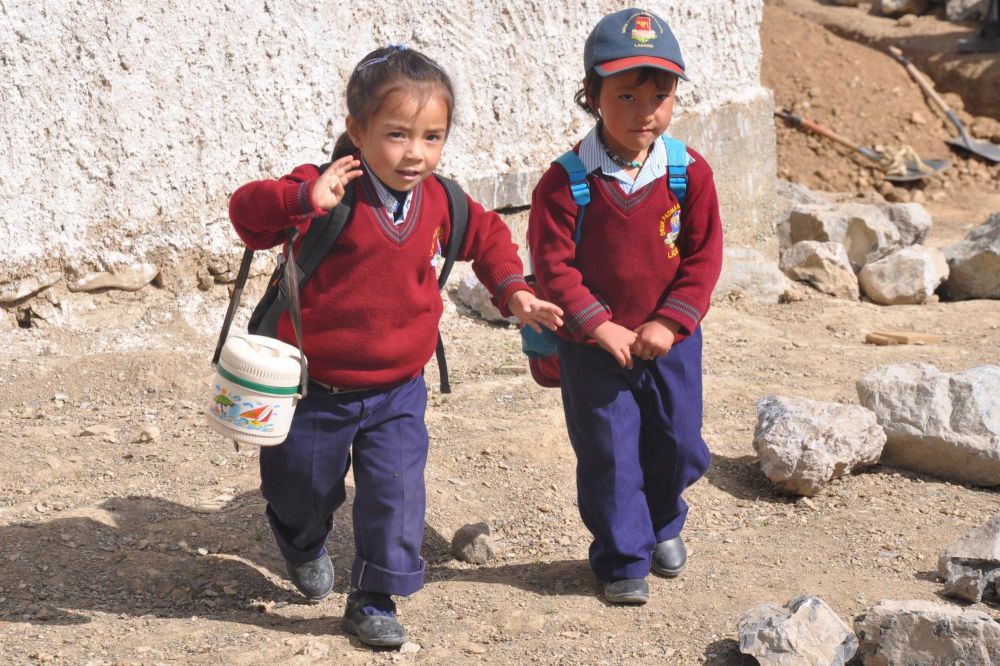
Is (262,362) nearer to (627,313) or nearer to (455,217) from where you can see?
(455,217)

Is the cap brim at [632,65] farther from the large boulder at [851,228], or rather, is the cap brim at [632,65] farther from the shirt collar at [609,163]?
the large boulder at [851,228]

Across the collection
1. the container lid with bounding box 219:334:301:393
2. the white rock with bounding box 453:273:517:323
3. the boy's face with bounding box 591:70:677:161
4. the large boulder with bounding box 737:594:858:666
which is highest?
the boy's face with bounding box 591:70:677:161

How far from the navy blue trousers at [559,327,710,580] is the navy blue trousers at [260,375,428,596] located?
45cm

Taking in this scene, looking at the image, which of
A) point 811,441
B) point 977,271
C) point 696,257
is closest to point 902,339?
point 977,271

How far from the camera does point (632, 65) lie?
287 cm

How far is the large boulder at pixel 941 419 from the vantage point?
3965 mm

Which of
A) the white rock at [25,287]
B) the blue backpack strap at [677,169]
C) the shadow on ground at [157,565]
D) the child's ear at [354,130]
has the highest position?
the child's ear at [354,130]

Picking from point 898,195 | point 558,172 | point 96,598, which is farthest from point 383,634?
point 898,195

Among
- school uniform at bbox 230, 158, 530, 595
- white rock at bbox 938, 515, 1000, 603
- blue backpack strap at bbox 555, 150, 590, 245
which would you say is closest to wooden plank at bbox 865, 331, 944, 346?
white rock at bbox 938, 515, 1000, 603

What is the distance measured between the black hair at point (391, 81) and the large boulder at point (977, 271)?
4581mm

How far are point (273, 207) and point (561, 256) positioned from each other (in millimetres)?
739

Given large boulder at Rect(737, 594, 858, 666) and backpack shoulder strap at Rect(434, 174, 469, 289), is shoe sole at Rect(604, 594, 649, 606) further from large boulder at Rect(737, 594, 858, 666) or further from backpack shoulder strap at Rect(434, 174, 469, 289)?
backpack shoulder strap at Rect(434, 174, 469, 289)

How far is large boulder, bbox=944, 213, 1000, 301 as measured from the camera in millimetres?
6508

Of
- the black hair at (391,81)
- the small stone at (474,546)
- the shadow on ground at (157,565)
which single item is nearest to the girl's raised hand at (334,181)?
the black hair at (391,81)
